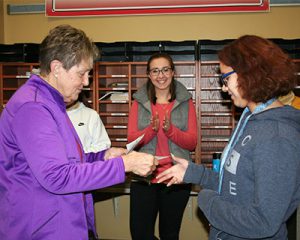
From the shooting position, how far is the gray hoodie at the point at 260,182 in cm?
127

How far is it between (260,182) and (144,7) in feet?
12.3

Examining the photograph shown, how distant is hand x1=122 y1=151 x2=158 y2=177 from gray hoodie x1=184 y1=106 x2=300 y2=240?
0.30 m

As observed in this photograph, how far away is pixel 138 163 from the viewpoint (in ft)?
5.10

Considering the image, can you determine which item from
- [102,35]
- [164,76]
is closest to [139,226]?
[164,76]

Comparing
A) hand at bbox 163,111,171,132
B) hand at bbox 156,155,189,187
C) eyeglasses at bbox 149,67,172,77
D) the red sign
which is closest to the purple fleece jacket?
hand at bbox 156,155,189,187

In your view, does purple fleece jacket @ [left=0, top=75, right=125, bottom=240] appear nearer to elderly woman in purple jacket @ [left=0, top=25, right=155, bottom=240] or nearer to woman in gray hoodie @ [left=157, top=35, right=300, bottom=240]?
elderly woman in purple jacket @ [left=0, top=25, right=155, bottom=240]

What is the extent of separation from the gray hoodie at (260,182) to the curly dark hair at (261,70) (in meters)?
0.09

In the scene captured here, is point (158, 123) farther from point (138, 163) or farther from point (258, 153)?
point (258, 153)

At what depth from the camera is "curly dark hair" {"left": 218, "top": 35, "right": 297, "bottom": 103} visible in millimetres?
1388

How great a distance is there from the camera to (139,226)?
9.32 feet

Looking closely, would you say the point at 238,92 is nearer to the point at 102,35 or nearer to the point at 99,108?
the point at 99,108

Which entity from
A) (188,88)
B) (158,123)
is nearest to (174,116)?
(158,123)

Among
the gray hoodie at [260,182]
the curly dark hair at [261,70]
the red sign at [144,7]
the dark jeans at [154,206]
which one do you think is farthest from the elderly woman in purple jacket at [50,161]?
the red sign at [144,7]

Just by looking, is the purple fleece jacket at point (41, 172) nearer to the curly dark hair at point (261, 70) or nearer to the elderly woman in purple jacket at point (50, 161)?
the elderly woman in purple jacket at point (50, 161)
